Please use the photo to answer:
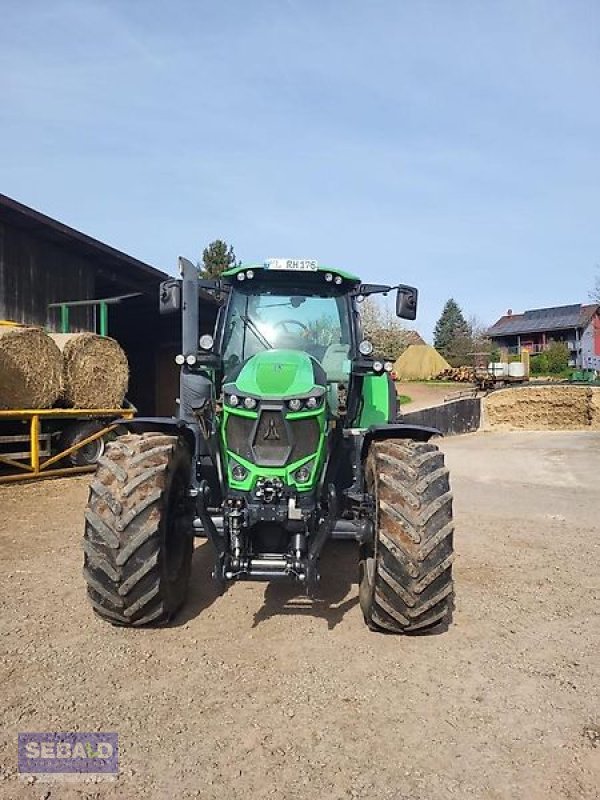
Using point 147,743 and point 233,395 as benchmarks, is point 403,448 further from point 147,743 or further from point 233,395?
point 147,743

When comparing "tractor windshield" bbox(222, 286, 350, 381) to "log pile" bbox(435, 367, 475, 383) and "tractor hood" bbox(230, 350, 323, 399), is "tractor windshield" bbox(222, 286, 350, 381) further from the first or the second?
"log pile" bbox(435, 367, 475, 383)

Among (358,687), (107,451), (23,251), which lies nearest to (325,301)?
(107,451)

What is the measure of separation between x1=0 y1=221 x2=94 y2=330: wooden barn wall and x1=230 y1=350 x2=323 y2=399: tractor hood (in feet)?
28.8

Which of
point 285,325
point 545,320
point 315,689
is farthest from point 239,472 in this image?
point 545,320

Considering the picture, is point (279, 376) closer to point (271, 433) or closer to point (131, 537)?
point (271, 433)

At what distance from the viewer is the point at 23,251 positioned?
1210 centimetres

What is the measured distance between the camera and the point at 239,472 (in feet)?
13.0

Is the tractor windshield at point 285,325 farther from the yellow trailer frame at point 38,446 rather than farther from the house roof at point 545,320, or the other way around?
the house roof at point 545,320

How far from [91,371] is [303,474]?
7909mm

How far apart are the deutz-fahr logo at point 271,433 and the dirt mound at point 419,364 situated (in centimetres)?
3668

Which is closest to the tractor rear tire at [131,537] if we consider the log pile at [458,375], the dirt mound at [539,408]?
the dirt mound at [539,408]

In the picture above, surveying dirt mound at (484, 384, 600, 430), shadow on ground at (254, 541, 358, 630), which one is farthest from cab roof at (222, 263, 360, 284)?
dirt mound at (484, 384, 600, 430)

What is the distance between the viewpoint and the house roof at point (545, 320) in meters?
56.6

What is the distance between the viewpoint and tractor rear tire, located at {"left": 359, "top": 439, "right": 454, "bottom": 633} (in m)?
3.70
